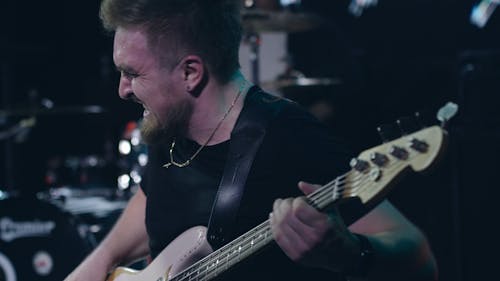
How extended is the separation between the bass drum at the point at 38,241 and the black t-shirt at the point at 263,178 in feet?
7.55

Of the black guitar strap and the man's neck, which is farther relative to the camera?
the man's neck

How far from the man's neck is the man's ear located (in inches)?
1.4

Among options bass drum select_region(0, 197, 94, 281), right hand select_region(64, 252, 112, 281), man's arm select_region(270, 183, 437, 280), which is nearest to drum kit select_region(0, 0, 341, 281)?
bass drum select_region(0, 197, 94, 281)

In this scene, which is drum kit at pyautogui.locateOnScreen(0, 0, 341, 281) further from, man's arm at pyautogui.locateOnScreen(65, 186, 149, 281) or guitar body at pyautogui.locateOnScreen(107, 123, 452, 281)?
guitar body at pyautogui.locateOnScreen(107, 123, 452, 281)

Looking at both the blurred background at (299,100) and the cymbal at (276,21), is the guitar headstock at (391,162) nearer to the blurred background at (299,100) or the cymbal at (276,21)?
the blurred background at (299,100)

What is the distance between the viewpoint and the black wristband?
5.88ft

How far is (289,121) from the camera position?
7.16 ft

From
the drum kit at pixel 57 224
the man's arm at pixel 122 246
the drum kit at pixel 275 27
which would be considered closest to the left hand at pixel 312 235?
the man's arm at pixel 122 246

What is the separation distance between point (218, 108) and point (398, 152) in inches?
33.7

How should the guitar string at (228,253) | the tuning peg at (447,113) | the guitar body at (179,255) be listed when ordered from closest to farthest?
the tuning peg at (447,113)
the guitar string at (228,253)
the guitar body at (179,255)

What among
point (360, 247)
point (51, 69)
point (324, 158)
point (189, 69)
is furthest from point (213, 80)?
point (51, 69)

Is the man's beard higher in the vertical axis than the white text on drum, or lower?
higher

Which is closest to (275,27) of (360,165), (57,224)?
(57,224)

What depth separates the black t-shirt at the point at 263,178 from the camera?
2.09 m
